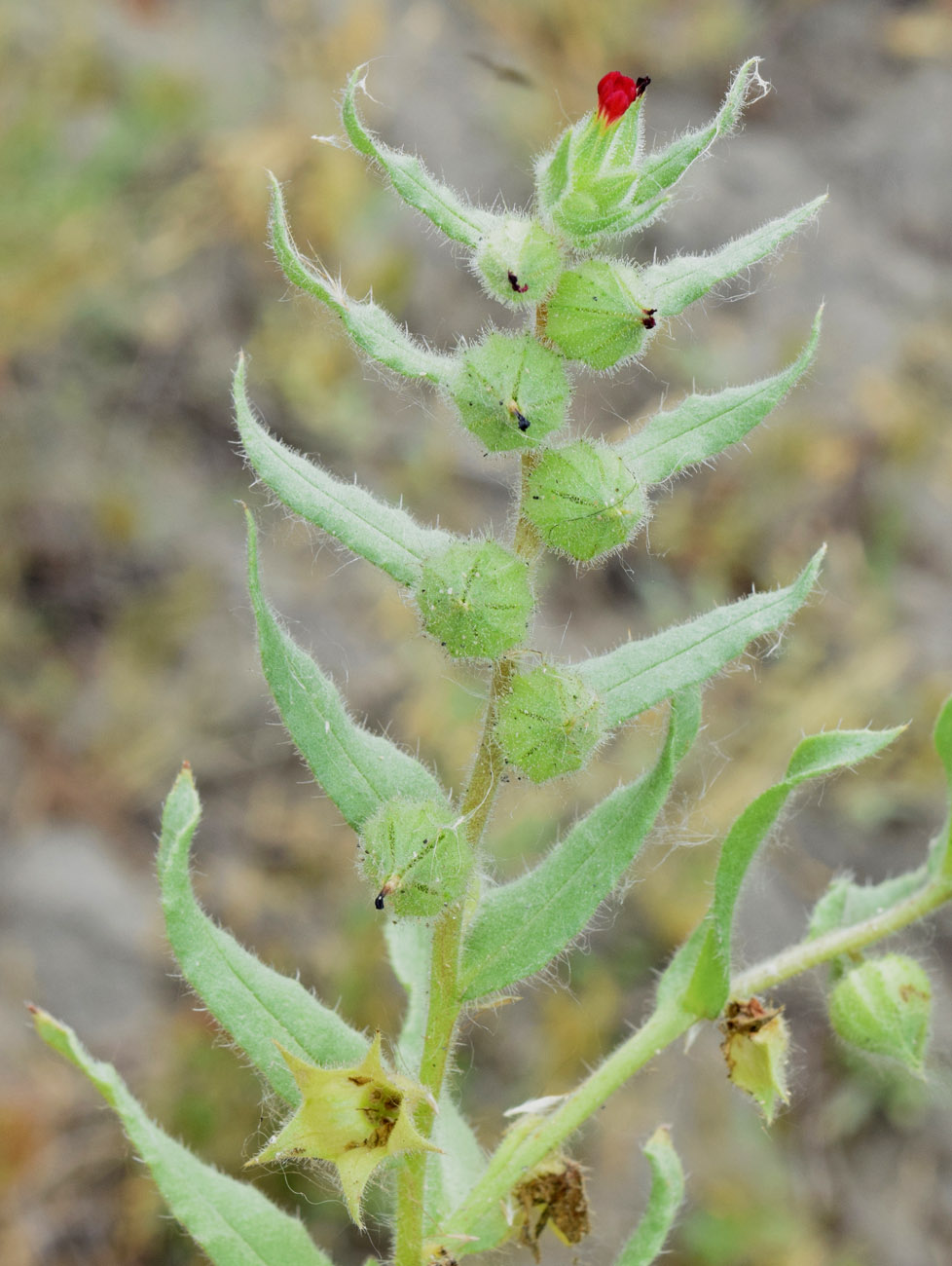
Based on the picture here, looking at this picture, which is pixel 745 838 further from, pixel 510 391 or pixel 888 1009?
pixel 510 391

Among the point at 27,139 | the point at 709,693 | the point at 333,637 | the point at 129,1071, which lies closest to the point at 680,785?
the point at 709,693

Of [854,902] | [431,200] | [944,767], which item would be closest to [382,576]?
[854,902]

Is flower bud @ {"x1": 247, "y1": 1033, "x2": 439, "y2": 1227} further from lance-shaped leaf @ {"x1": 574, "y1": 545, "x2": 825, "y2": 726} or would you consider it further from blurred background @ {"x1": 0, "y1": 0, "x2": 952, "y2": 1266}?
blurred background @ {"x1": 0, "y1": 0, "x2": 952, "y2": 1266}

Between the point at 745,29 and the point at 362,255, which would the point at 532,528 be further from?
the point at 745,29

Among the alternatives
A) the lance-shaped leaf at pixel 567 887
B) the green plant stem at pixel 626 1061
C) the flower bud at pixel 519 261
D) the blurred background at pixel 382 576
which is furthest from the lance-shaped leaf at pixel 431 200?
the blurred background at pixel 382 576

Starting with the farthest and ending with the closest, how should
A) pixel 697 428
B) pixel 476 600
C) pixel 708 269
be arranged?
pixel 697 428, pixel 708 269, pixel 476 600

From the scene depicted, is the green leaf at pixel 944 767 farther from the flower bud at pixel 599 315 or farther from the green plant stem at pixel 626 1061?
the flower bud at pixel 599 315
